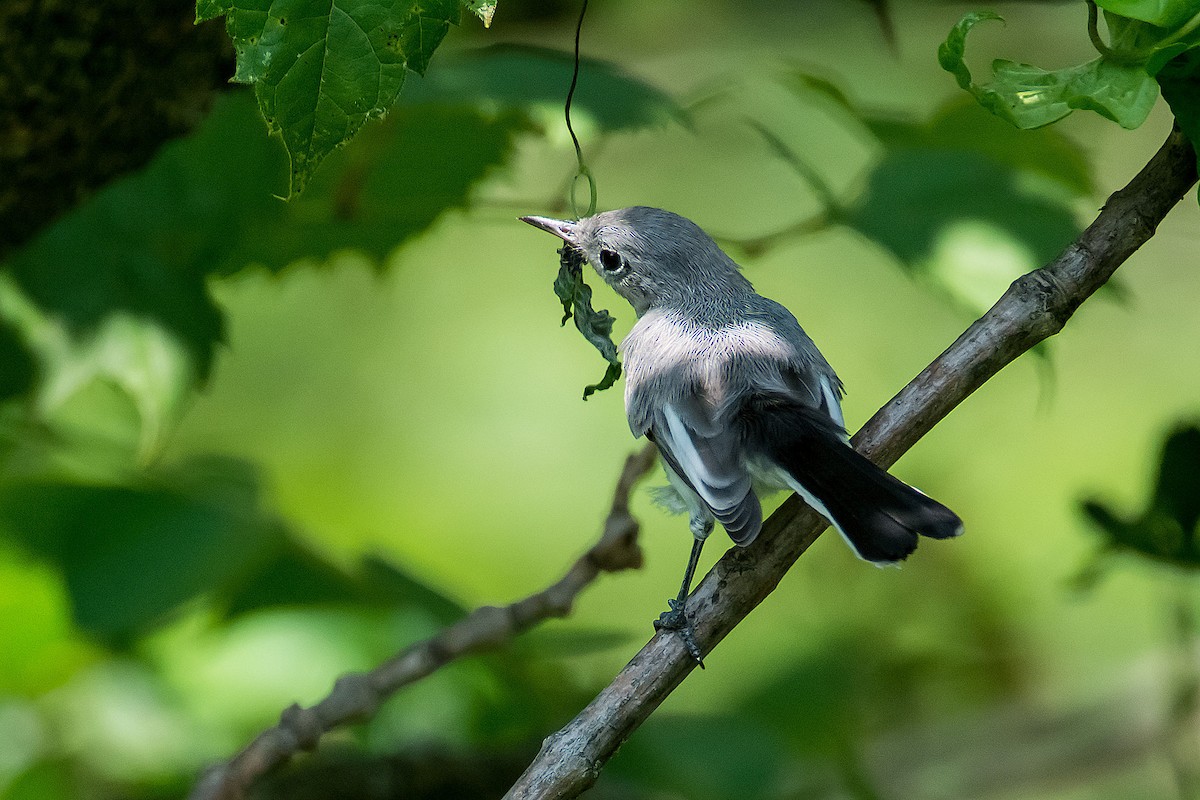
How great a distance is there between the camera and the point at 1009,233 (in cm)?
169

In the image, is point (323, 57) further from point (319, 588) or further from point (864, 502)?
A: point (319, 588)

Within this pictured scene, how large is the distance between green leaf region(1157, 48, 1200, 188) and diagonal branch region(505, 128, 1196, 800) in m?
0.03

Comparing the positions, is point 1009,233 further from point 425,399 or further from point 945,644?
point 425,399

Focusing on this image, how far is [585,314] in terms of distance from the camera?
1393mm

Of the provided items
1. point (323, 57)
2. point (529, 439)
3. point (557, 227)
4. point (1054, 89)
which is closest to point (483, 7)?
point (323, 57)

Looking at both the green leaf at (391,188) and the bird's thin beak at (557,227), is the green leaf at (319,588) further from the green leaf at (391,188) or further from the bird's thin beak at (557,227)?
the bird's thin beak at (557,227)

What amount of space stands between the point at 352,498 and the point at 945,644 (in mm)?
1731

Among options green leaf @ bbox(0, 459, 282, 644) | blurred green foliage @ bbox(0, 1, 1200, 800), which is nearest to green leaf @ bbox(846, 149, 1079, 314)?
blurred green foliage @ bbox(0, 1, 1200, 800)

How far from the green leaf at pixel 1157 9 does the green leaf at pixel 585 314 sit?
0.60 meters

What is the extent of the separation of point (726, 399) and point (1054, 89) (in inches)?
21.5

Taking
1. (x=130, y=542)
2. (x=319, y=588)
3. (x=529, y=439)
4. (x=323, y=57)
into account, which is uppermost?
(x=323, y=57)

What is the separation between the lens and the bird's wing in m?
1.19

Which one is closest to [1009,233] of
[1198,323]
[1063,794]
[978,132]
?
[978,132]

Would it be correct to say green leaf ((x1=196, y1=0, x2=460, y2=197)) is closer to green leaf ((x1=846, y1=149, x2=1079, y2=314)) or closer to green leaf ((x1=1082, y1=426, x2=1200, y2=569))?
green leaf ((x1=846, y1=149, x2=1079, y2=314))
